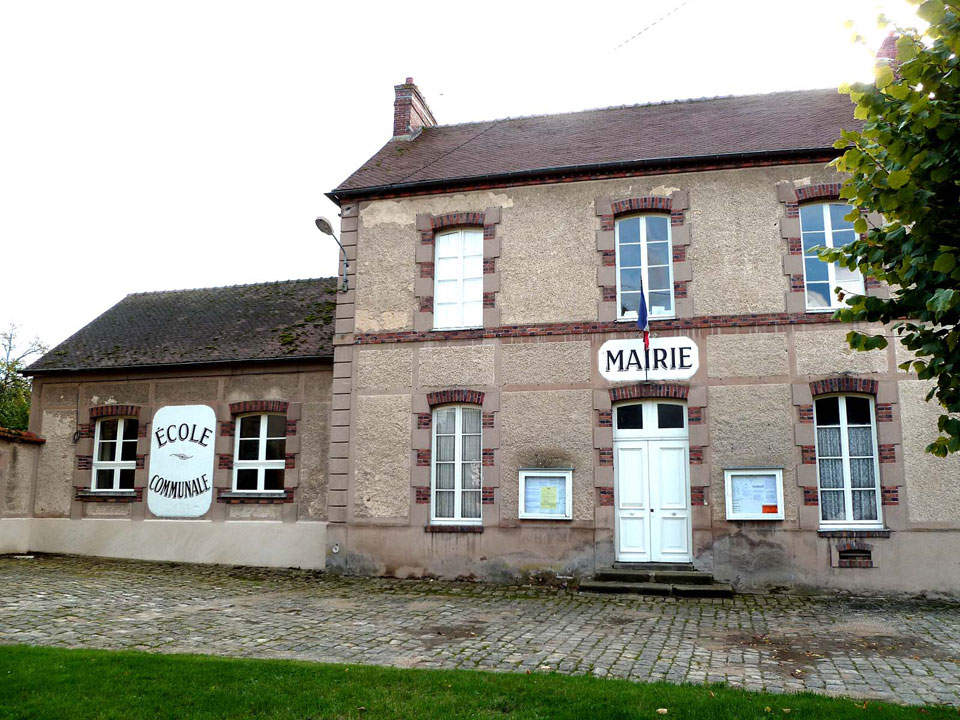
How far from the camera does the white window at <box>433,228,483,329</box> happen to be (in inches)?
504

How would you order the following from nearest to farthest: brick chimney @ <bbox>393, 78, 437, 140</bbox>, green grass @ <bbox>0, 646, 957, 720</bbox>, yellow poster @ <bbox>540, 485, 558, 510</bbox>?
green grass @ <bbox>0, 646, 957, 720</bbox> → yellow poster @ <bbox>540, 485, 558, 510</bbox> → brick chimney @ <bbox>393, 78, 437, 140</bbox>

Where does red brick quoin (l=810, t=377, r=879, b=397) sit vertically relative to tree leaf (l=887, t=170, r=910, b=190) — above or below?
below

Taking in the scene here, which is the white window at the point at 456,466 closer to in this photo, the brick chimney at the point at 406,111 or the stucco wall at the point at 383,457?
the stucco wall at the point at 383,457

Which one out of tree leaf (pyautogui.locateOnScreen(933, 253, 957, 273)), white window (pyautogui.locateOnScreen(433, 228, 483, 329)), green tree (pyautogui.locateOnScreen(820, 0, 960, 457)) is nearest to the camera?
tree leaf (pyautogui.locateOnScreen(933, 253, 957, 273))

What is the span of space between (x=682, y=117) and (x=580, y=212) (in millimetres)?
3219

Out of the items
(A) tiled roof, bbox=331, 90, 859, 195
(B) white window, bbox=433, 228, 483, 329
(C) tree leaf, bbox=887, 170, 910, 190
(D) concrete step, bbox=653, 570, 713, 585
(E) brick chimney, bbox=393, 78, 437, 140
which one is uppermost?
(E) brick chimney, bbox=393, 78, 437, 140

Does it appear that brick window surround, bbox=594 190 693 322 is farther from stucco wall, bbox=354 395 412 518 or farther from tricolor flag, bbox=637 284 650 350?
stucco wall, bbox=354 395 412 518

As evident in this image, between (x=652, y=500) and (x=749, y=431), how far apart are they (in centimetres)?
170

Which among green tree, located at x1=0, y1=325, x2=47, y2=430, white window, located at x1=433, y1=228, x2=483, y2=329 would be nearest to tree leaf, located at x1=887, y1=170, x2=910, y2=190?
white window, located at x1=433, y1=228, x2=483, y2=329

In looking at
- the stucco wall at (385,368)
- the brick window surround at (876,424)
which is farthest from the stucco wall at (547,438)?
the brick window surround at (876,424)

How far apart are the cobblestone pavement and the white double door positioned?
3.80 ft

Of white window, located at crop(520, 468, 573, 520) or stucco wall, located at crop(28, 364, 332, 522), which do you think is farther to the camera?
stucco wall, located at crop(28, 364, 332, 522)

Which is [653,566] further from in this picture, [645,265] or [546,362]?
[645,265]

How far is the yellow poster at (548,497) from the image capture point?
1175cm
